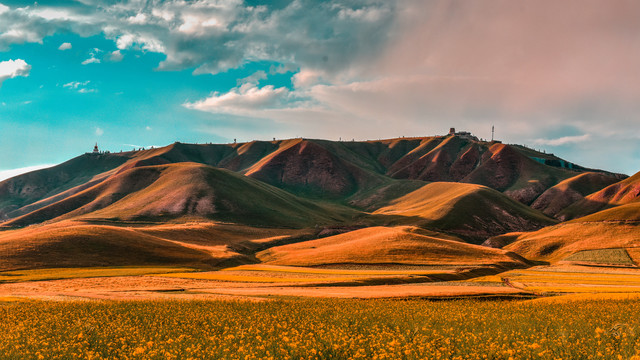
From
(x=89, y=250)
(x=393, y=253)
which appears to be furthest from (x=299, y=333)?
(x=89, y=250)

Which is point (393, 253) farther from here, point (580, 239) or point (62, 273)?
point (62, 273)

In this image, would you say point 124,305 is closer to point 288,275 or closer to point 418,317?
point 418,317

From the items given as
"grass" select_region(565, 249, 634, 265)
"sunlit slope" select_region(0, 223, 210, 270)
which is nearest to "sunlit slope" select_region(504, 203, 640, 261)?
"grass" select_region(565, 249, 634, 265)

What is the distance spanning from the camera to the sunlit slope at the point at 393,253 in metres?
102

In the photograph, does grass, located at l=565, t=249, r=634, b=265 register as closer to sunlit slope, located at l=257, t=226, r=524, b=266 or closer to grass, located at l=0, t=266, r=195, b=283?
sunlit slope, located at l=257, t=226, r=524, b=266

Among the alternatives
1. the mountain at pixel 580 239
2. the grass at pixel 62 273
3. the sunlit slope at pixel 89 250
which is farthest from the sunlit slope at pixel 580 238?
the grass at pixel 62 273

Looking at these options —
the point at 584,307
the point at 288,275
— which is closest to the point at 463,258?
the point at 288,275

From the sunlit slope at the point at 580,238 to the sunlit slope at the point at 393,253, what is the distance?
A: 82.6 feet

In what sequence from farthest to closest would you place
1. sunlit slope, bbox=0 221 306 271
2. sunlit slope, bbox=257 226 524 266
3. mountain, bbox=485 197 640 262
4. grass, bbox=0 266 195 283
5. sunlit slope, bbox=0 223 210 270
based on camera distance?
mountain, bbox=485 197 640 262, sunlit slope, bbox=257 226 524 266, sunlit slope, bbox=0 221 306 271, sunlit slope, bbox=0 223 210 270, grass, bbox=0 266 195 283

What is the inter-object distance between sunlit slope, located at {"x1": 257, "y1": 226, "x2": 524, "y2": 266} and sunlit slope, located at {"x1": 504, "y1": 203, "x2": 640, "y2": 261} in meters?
25.2

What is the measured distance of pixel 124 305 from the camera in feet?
107

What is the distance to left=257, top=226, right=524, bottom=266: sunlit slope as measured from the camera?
10219 cm

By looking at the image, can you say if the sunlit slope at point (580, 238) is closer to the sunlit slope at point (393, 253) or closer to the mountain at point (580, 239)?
the mountain at point (580, 239)

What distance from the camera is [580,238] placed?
136 m
